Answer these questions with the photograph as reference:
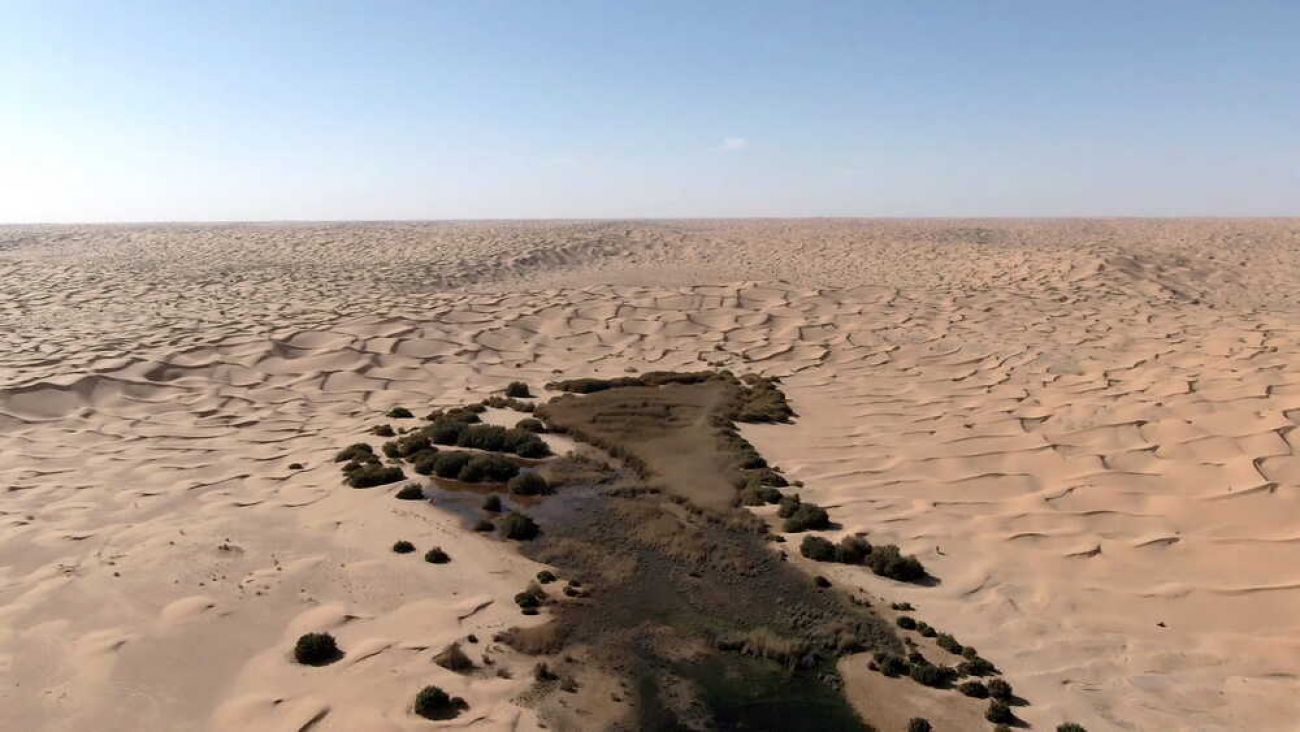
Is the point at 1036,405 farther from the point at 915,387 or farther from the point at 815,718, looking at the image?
the point at 815,718

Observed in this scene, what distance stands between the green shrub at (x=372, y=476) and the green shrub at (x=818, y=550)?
6.63 metres

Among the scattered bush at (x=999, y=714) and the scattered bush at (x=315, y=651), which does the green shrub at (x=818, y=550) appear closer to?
the scattered bush at (x=999, y=714)

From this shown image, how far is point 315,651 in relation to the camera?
8086mm

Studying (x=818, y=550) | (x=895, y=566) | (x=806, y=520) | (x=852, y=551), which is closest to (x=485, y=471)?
(x=806, y=520)

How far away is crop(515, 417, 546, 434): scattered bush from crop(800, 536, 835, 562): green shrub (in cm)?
667

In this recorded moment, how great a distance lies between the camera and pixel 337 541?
1077cm

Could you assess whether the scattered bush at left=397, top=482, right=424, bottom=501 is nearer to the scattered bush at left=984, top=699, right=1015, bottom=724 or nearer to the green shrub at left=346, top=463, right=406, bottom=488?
the green shrub at left=346, top=463, right=406, bottom=488

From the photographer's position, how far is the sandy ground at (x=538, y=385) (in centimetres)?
793

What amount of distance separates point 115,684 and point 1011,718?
835cm

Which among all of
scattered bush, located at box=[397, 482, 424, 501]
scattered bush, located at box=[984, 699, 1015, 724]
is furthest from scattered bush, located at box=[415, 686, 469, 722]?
scattered bush, located at box=[397, 482, 424, 501]

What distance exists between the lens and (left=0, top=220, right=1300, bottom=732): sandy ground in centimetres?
793

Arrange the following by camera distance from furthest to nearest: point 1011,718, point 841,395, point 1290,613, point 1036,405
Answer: point 841,395 < point 1036,405 < point 1290,613 < point 1011,718

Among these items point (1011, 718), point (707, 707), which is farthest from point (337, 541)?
point (1011, 718)

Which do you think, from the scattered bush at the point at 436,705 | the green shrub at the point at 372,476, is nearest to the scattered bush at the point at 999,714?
the scattered bush at the point at 436,705
